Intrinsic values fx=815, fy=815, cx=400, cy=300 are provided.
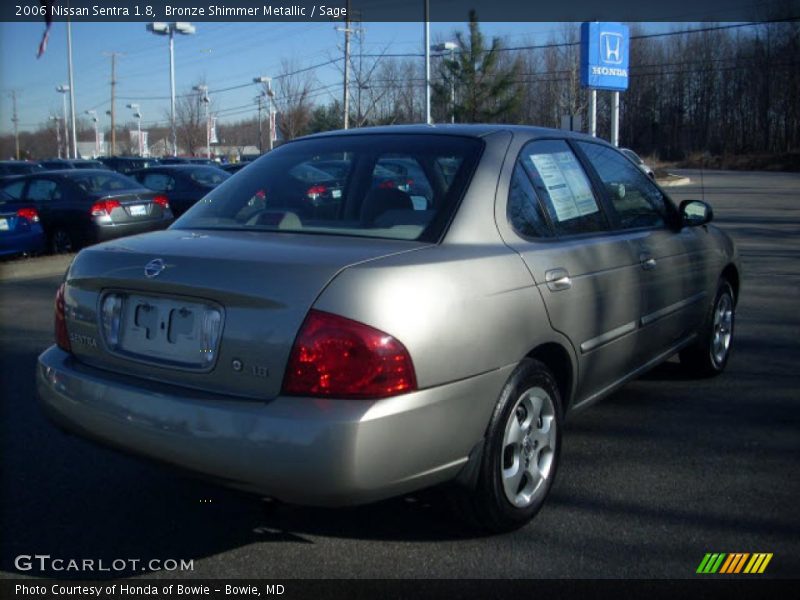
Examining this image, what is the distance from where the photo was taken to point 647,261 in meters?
4.45

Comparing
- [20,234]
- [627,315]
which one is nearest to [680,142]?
[20,234]

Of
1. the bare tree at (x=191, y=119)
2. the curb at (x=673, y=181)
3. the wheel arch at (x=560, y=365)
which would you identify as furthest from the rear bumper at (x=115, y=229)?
the bare tree at (x=191, y=119)

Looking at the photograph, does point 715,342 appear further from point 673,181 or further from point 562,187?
point 673,181

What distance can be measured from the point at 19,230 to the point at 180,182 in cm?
469

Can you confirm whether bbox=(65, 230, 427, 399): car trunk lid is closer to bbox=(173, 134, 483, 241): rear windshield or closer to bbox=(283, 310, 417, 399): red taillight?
bbox=(283, 310, 417, 399): red taillight

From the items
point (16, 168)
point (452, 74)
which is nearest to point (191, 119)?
point (452, 74)

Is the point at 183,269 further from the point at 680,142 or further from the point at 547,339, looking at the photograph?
the point at 680,142

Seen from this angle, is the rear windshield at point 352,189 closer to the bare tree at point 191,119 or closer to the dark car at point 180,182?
the dark car at point 180,182

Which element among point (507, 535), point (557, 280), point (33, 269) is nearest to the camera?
point (507, 535)

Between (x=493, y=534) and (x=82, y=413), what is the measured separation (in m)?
1.72

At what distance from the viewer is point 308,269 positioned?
9.32 ft

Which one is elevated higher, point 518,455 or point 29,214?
point 29,214

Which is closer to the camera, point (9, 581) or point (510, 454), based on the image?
point (9, 581)

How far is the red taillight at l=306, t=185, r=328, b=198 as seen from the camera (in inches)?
151
